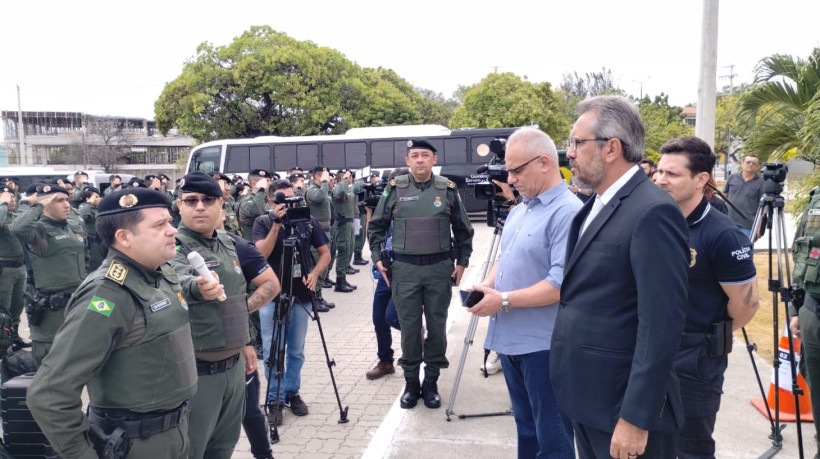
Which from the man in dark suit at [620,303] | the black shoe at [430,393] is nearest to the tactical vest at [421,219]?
the black shoe at [430,393]

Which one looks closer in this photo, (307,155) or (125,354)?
(125,354)

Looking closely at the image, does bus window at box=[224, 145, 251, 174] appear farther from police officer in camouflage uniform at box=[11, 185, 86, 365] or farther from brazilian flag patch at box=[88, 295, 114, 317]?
brazilian flag patch at box=[88, 295, 114, 317]

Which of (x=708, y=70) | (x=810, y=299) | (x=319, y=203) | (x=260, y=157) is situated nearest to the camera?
(x=810, y=299)

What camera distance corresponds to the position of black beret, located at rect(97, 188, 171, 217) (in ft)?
7.83

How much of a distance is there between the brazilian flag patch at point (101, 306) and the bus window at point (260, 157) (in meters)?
21.3

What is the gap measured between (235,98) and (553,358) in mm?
Answer: 31002

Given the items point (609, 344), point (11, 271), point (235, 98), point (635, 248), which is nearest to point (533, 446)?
point (609, 344)

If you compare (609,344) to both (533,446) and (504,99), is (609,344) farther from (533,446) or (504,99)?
(504,99)

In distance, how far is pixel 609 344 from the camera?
2.04m

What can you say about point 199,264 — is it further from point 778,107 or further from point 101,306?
point 778,107

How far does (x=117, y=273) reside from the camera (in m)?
2.26

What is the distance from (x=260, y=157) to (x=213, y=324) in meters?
20.9

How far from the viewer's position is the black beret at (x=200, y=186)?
319cm

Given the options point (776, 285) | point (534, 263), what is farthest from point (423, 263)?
point (776, 285)
